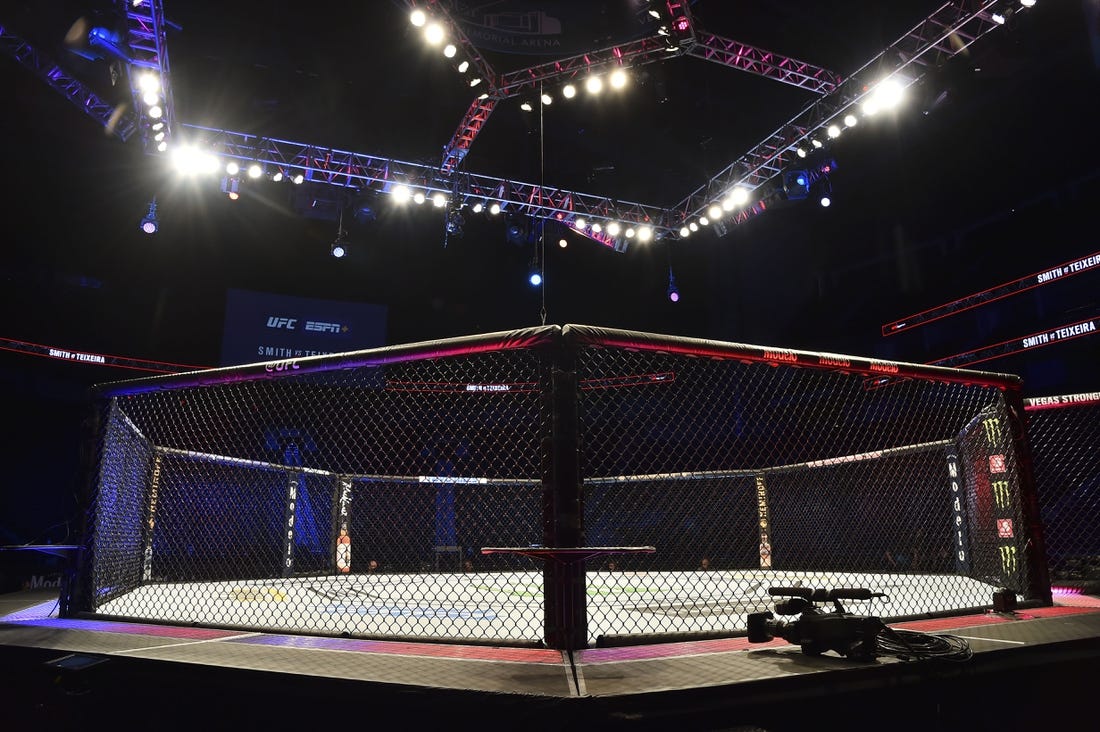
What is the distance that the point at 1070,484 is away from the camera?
6219 mm

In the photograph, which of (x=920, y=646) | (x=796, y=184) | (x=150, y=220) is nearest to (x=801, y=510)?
(x=796, y=184)

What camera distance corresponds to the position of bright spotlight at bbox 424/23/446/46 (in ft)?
19.5

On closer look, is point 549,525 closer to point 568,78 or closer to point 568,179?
point 568,78

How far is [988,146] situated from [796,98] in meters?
4.41

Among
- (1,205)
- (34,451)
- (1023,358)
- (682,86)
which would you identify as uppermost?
(682,86)

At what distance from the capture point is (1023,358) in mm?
9062

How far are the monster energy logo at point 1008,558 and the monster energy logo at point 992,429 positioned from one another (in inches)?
20.5

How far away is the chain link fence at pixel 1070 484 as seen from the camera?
3954mm

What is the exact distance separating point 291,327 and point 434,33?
612cm

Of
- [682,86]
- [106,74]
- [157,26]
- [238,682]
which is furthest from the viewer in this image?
[682,86]

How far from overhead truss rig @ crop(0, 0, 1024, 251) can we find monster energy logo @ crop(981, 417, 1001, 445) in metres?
4.50

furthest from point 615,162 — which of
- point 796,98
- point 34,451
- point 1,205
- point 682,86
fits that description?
point 34,451

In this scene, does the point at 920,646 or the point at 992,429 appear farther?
the point at 992,429

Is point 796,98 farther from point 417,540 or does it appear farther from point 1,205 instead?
point 1,205
